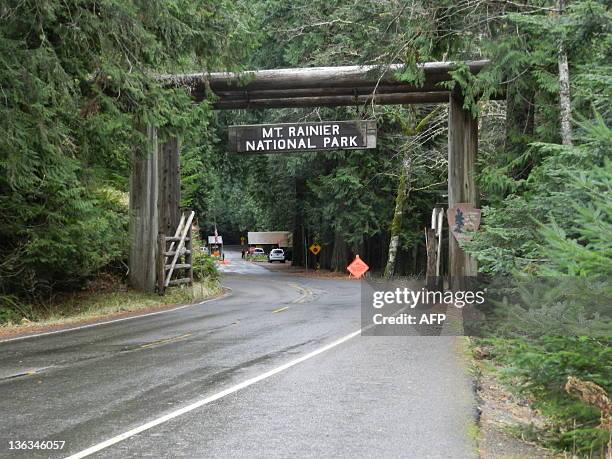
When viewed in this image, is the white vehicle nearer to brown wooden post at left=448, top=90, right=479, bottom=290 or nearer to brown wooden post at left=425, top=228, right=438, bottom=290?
brown wooden post at left=425, top=228, right=438, bottom=290

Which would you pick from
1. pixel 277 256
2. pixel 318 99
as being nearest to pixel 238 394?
pixel 318 99

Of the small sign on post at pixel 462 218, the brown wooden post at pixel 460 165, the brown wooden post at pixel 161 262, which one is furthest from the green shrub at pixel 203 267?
the small sign on post at pixel 462 218

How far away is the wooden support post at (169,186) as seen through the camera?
23.1m

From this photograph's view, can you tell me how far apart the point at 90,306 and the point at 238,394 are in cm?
1196

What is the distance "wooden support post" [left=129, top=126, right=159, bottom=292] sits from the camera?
21.4 metres

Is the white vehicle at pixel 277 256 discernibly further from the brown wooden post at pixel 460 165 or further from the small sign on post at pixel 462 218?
the small sign on post at pixel 462 218

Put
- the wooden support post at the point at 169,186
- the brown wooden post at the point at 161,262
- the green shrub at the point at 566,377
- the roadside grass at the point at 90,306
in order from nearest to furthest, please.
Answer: the green shrub at the point at 566,377 → the roadside grass at the point at 90,306 → the brown wooden post at the point at 161,262 → the wooden support post at the point at 169,186

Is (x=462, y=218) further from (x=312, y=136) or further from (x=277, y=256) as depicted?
(x=277, y=256)

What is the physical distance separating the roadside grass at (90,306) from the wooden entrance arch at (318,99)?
913 mm

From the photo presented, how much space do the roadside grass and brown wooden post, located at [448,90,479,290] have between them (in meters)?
8.47

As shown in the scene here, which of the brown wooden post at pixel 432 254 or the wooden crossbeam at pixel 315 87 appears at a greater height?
the wooden crossbeam at pixel 315 87

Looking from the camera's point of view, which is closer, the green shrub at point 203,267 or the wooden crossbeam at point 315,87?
the wooden crossbeam at point 315,87

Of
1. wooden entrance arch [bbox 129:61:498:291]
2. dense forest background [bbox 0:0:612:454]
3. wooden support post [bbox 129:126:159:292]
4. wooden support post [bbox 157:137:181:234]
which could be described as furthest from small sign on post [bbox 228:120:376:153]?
wooden support post [bbox 157:137:181:234]

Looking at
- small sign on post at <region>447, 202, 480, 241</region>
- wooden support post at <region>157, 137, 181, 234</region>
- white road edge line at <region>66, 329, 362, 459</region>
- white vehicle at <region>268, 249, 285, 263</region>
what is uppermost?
wooden support post at <region>157, 137, 181, 234</region>
